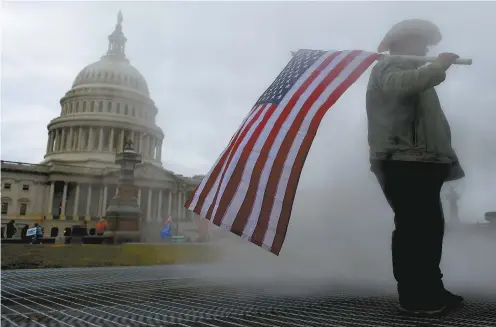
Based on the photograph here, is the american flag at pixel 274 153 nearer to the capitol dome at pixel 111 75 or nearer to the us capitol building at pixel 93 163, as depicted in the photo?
the us capitol building at pixel 93 163

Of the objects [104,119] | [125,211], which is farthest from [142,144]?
[125,211]

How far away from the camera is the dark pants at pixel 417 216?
3.50m

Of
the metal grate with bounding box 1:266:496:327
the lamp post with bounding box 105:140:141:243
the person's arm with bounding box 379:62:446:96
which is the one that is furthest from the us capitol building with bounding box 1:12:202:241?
the person's arm with bounding box 379:62:446:96

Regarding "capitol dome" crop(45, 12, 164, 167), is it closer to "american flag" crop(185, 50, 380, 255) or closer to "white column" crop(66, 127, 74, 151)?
"white column" crop(66, 127, 74, 151)

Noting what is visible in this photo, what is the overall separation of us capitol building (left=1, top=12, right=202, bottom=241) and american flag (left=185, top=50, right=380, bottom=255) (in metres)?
57.3

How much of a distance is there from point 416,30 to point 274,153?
178 cm

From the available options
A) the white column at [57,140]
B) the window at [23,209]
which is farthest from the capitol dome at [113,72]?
the window at [23,209]

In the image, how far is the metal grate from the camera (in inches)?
115

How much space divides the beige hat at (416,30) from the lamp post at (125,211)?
76.7 feet

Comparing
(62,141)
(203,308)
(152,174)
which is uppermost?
(62,141)

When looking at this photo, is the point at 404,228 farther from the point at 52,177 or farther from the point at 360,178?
the point at 52,177

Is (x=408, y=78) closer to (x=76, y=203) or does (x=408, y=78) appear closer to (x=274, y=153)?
(x=274, y=153)

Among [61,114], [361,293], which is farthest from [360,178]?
[61,114]

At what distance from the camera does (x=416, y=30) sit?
3.71 meters
